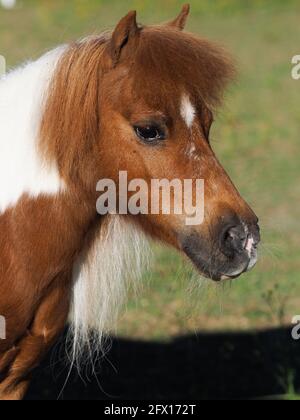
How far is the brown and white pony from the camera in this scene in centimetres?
342

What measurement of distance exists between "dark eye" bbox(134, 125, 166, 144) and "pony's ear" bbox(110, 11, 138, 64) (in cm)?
32

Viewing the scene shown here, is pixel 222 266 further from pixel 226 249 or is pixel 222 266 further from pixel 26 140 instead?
pixel 26 140

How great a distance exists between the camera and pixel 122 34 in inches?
135

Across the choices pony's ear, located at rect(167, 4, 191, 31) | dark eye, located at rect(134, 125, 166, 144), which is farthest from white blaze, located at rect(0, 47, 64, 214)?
pony's ear, located at rect(167, 4, 191, 31)

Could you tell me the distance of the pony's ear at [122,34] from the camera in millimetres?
3391

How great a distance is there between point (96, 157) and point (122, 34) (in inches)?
20.0

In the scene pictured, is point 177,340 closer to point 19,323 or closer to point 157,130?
point 19,323

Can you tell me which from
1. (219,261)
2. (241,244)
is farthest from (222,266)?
(241,244)

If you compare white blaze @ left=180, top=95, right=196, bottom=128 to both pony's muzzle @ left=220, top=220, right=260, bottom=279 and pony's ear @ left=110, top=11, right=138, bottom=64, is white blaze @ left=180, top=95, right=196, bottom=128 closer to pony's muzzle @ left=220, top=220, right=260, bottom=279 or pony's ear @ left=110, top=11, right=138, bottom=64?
pony's ear @ left=110, top=11, right=138, bottom=64

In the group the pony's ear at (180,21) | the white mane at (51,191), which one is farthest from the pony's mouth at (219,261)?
the pony's ear at (180,21)

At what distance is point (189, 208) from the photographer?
11.2 ft

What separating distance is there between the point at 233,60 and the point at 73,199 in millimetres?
933
